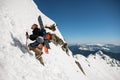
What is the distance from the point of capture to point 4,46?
11.0m

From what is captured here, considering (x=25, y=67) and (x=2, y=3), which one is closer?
(x=25, y=67)

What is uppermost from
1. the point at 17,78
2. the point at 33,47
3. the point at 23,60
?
the point at 33,47

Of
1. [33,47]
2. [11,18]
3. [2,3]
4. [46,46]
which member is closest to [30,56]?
[33,47]

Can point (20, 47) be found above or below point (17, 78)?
above

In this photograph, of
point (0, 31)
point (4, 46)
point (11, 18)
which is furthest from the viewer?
point (11, 18)

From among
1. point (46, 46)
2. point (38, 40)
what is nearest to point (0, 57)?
point (38, 40)

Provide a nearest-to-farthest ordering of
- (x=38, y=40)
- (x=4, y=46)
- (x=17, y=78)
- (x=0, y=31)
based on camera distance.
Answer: (x=17, y=78) < (x=4, y=46) < (x=0, y=31) < (x=38, y=40)

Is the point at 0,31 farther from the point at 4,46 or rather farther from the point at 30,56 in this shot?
the point at 30,56

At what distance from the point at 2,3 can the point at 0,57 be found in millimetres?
8695

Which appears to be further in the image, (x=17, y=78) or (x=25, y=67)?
(x=25, y=67)

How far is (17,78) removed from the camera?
953cm

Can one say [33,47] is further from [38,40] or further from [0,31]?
[0,31]

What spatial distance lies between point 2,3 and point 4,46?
7324 millimetres

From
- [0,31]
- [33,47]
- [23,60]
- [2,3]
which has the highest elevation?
[2,3]
